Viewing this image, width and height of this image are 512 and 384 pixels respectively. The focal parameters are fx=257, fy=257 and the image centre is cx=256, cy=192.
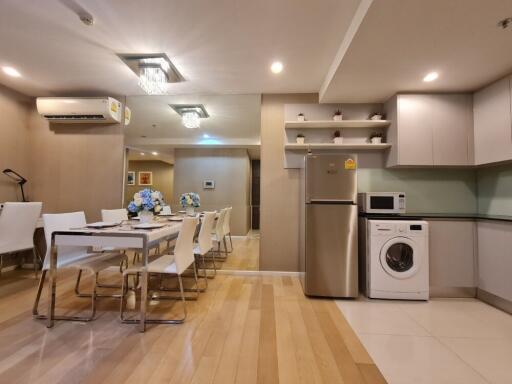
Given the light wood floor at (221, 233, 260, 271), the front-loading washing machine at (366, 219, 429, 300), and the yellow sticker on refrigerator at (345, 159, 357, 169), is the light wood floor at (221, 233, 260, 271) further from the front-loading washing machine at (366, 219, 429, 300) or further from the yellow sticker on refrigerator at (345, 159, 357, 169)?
the yellow sticker on refrigerator at (345, 159, 357, 169)

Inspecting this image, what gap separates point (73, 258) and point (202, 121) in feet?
10.2

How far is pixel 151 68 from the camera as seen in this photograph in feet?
9.29

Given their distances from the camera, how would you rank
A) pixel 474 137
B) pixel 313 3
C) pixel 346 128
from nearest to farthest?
pixel 313 3 → pixel 474 137 → pixel 346 128

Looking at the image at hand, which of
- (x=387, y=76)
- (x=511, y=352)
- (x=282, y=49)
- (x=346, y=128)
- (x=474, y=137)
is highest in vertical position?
(x=282, y=49)

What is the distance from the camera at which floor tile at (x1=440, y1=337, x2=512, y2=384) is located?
1.58 meters

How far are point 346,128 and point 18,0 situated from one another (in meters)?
3.49

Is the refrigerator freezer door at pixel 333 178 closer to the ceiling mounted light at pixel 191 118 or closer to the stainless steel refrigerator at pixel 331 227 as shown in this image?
the stainless steel refrigerator at pixel 331 227

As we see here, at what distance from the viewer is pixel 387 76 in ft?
8.84

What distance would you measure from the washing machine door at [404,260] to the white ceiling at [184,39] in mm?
2080

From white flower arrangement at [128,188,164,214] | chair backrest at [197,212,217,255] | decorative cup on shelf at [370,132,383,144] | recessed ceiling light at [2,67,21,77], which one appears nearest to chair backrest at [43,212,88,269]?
white flower arrangement at [128,188,164,214]

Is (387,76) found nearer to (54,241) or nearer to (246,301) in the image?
(246,301)

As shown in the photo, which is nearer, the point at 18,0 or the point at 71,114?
the point at 18,0

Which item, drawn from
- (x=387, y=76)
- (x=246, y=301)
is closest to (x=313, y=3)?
(x=387, y=76)

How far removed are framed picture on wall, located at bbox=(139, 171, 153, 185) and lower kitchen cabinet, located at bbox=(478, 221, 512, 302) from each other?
6129 mm
